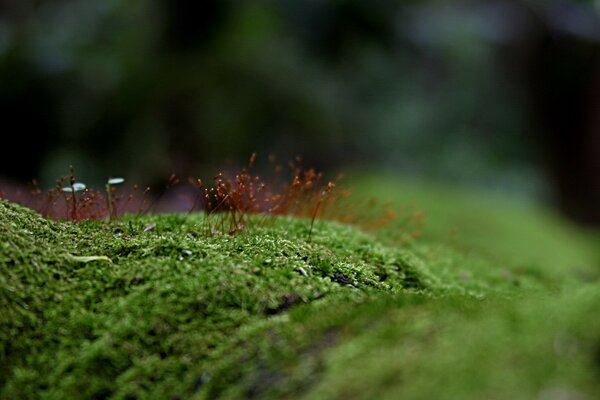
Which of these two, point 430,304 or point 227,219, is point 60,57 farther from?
point 430,304

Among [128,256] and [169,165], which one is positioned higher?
[128,256]

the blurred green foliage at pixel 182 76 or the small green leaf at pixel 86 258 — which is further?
the blurred green foliage at pixel 182 76

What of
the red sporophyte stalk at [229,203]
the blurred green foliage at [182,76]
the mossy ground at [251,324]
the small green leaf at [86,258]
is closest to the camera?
the mossy ground at [251,324]

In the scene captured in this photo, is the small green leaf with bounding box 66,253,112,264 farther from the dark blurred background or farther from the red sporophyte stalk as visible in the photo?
the dark blurred background

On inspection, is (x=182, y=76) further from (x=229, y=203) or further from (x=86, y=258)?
(x=86, y=258)

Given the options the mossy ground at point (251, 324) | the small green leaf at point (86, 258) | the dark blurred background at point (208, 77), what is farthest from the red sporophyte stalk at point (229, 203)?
the dark blurred background at point (208, 77)

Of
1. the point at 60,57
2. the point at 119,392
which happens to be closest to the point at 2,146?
the point at 60,57

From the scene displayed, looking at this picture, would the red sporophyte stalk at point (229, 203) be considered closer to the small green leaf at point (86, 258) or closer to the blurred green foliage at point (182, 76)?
the small green leaf at point (86, 258)

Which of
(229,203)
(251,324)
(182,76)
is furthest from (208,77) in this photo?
(251,324)
